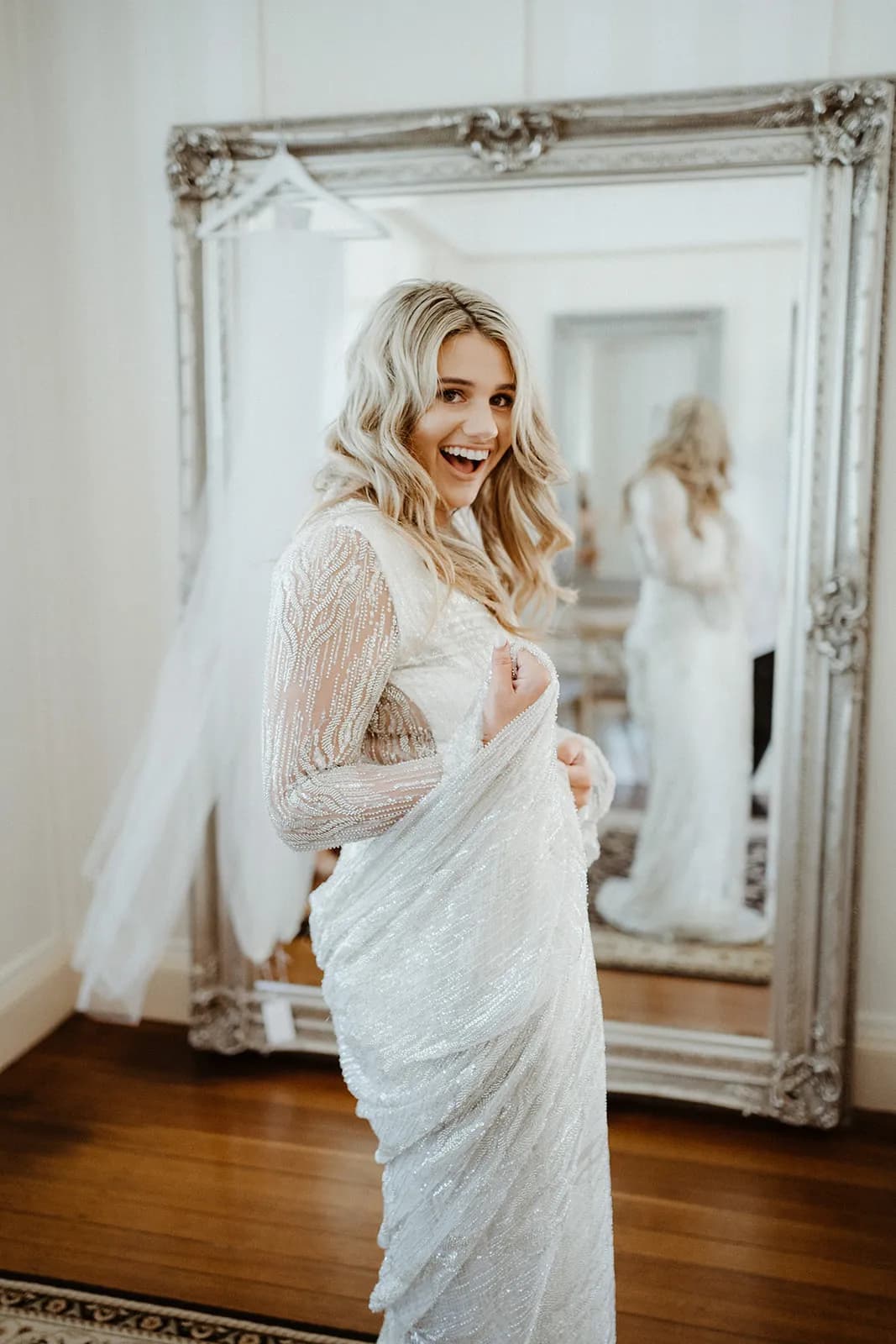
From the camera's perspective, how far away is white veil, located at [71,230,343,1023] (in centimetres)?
236

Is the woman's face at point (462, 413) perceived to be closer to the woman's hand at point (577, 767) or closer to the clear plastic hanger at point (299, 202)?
the woman's hand at point (577, 767)

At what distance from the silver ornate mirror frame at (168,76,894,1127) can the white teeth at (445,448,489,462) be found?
40.7 inches

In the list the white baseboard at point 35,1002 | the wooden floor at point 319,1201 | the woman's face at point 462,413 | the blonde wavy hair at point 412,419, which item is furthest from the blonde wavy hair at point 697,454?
the white baseboard at point 35,1002

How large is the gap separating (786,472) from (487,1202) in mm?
1643

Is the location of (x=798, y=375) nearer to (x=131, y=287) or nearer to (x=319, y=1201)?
(x=131, y=287)

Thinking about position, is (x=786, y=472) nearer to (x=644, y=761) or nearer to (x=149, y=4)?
(x=644, y=761)

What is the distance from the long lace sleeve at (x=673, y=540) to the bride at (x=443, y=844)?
1.00 m

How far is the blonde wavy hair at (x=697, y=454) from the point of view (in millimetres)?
2426

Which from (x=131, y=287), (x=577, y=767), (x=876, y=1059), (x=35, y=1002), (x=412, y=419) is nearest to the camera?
(x=412, y=419)

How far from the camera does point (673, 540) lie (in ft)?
8.31

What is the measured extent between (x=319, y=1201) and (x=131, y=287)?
2.17 m

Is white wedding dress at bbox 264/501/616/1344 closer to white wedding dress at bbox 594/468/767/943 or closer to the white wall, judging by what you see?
white wedding dress at bbox 594/468/767/943

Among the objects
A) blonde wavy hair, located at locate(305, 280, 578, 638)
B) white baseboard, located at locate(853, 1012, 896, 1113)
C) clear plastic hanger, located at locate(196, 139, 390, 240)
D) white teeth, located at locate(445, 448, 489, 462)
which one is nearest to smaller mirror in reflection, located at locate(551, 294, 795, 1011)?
white baseboard, located at locate(853, 1012, 896, 1113)

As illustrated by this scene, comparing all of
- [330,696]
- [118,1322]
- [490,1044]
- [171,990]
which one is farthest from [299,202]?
[118,1322]
